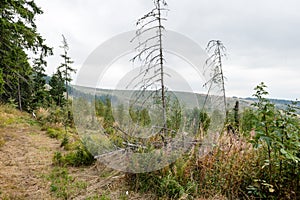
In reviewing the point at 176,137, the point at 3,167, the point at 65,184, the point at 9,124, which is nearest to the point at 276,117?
the point at 176,137

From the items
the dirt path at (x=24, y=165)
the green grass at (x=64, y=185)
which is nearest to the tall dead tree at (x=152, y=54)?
the green grass at (x=64, y=185)

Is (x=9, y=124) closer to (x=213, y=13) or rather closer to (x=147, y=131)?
(x=147, y=131)

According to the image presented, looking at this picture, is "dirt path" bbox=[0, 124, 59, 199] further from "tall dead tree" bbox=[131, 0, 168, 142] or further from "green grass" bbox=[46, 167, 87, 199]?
"tall dead tree" bbox=[131, 0, 168, 142]

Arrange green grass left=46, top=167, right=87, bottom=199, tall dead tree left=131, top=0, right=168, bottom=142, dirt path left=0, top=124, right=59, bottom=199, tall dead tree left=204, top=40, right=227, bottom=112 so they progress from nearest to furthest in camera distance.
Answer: green grass left=46, top=167, right=87, bottom=199 < dirt path left=0, top=124, right=59, bottom=199 < tall dead tree left=131, top=0, right=168, bottom=142 < tall dead tree left=204, top=40, right=227, bottom=112

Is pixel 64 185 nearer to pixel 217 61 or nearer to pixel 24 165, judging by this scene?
pixel 24 165

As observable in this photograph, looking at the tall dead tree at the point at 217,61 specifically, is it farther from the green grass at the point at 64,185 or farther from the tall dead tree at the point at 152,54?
the green grass at the point at 64,185

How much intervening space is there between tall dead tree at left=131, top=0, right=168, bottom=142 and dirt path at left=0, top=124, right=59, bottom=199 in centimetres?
236

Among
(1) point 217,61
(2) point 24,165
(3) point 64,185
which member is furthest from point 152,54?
(2) point 24,165

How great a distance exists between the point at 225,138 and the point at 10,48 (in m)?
8.11

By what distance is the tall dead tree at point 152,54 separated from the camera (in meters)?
4.00

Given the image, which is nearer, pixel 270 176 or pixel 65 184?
pixel 270 176

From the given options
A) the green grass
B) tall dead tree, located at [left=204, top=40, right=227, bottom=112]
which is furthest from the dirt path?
tall dead tree, located at [left=204, top=40, right=227, bottom=112]

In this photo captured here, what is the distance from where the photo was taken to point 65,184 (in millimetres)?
3760

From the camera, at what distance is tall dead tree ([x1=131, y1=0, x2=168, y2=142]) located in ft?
13.1
